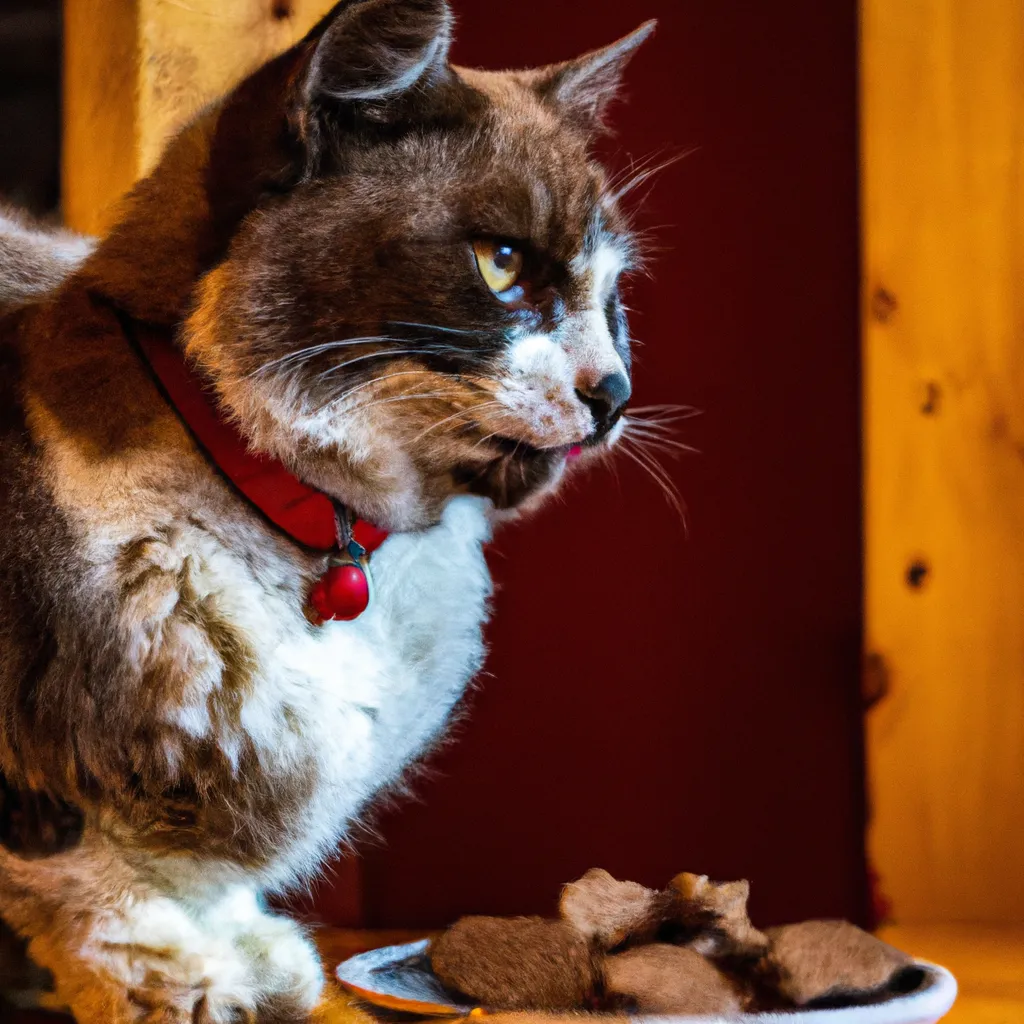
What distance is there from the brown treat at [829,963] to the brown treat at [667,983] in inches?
1.5

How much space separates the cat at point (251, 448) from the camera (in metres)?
0.67

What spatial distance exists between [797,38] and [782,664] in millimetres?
633

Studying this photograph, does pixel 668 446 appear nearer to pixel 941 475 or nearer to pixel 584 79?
pixel 941 475

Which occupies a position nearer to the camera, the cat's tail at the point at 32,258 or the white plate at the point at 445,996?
the white plate at the point at 445,996

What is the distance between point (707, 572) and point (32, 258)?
0.71 meters

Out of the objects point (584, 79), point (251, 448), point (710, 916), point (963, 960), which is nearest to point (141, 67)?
point (584, 79)

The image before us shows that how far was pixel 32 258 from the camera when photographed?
0.88 metres

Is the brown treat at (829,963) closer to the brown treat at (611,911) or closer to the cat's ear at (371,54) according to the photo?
the brown treat at (611,911)

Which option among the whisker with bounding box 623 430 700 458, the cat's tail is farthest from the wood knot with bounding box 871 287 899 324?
the cat's tail

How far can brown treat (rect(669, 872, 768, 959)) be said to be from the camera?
31.0 inches

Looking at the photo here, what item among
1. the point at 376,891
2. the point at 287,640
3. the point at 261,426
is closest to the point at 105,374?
the point at 261,426

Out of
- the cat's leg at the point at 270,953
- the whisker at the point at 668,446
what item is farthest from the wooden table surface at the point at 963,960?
the whisker at the point at 668,446

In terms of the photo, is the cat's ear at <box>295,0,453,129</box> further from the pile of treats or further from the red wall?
the pile of treats

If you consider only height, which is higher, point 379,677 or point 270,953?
point 379,677
